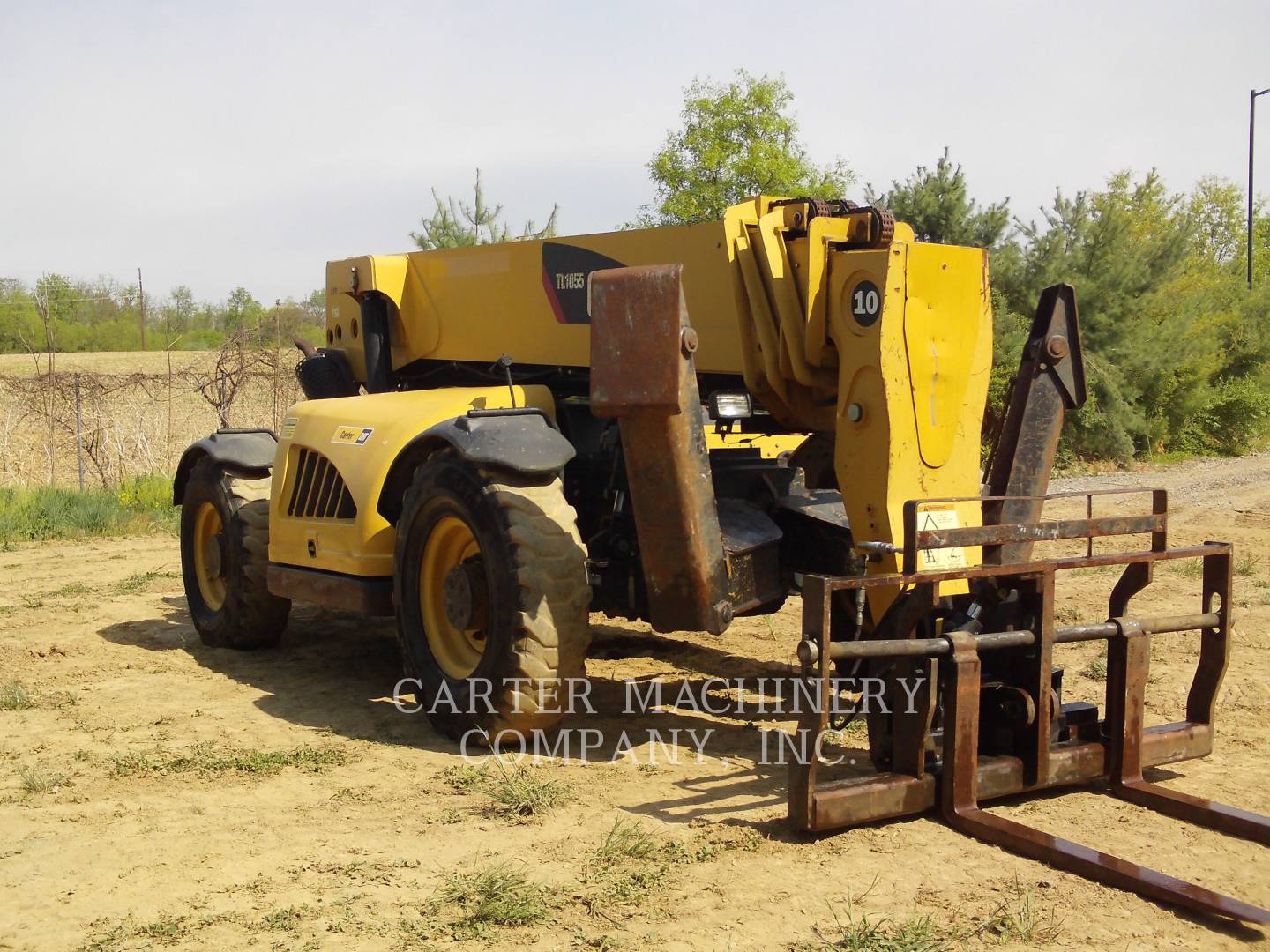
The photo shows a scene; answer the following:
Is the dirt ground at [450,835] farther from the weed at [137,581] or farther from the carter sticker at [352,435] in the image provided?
the weed at [137,581]

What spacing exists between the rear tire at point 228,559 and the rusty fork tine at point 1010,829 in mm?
4563

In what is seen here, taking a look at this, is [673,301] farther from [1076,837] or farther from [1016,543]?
[1076,837]

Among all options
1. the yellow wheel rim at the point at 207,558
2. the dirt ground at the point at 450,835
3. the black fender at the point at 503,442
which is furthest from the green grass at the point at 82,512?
the black fender at the point at 503,442

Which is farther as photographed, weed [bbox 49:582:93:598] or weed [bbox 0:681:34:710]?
weed [bbox 49:582:93:598]

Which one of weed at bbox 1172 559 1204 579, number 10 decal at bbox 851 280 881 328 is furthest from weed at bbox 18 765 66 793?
weed at bbox 1172 559 1204 579

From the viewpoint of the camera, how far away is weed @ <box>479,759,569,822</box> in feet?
15.9

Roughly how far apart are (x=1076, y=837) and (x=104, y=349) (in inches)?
2140

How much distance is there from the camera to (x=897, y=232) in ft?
20.2

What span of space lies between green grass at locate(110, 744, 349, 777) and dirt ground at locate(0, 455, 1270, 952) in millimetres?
16

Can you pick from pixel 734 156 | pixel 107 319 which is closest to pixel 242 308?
pixel 107 319

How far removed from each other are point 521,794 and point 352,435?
8.61 ft

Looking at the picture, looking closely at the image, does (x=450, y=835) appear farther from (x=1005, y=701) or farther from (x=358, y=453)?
(x=358, y=453)

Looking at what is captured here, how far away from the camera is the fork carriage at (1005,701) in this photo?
4453mm

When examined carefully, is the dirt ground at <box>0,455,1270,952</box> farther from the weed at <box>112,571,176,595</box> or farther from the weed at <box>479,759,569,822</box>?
the weed at <box>112,571,176,595</box>
